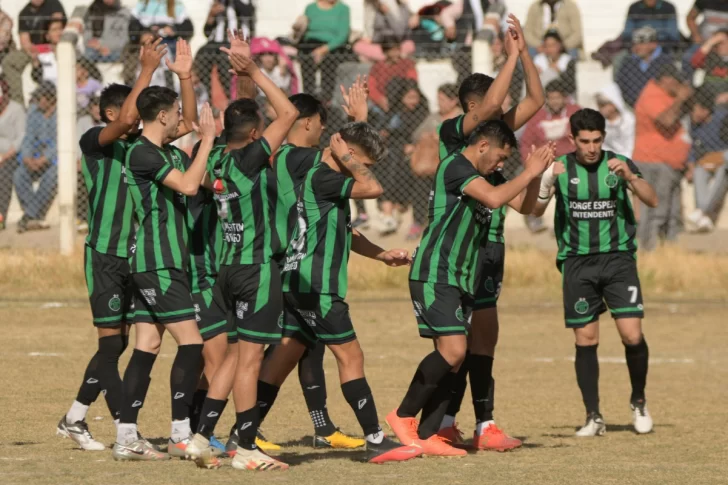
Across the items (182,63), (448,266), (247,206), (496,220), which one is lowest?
(448,266)

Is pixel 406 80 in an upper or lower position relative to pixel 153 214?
upper

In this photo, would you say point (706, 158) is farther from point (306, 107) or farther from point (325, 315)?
point (325, 315)

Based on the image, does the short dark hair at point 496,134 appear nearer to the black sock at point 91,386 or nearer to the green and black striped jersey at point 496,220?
the green and black striped jersey at point 496,220

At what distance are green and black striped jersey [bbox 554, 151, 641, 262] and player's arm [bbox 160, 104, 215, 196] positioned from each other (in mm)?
3026

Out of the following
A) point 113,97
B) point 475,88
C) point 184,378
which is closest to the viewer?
point 184,378

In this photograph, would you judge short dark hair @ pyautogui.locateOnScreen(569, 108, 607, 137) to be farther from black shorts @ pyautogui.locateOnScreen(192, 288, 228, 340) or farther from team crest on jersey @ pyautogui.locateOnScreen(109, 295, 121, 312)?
team crest on jersey @ pyautogui.locateOnScreen(109, 295, 121, 312)

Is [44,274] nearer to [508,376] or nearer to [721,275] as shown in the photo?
[508,376]

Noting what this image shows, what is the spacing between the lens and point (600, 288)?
9.77 metres

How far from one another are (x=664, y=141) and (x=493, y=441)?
10206 mm

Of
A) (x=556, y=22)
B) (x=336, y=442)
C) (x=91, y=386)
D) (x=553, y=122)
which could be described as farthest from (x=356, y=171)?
(x=556, y=22)

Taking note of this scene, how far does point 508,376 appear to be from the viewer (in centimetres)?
1228

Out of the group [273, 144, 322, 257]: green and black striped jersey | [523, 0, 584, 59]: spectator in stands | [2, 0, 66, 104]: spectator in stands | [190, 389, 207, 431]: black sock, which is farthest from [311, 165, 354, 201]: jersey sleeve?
[523, 0, 584, 59]: spectator in stands

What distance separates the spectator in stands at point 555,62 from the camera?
1834cm

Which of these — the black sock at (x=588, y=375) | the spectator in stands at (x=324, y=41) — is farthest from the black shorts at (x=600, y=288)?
the spectator in stands at (x=324, y=41)
